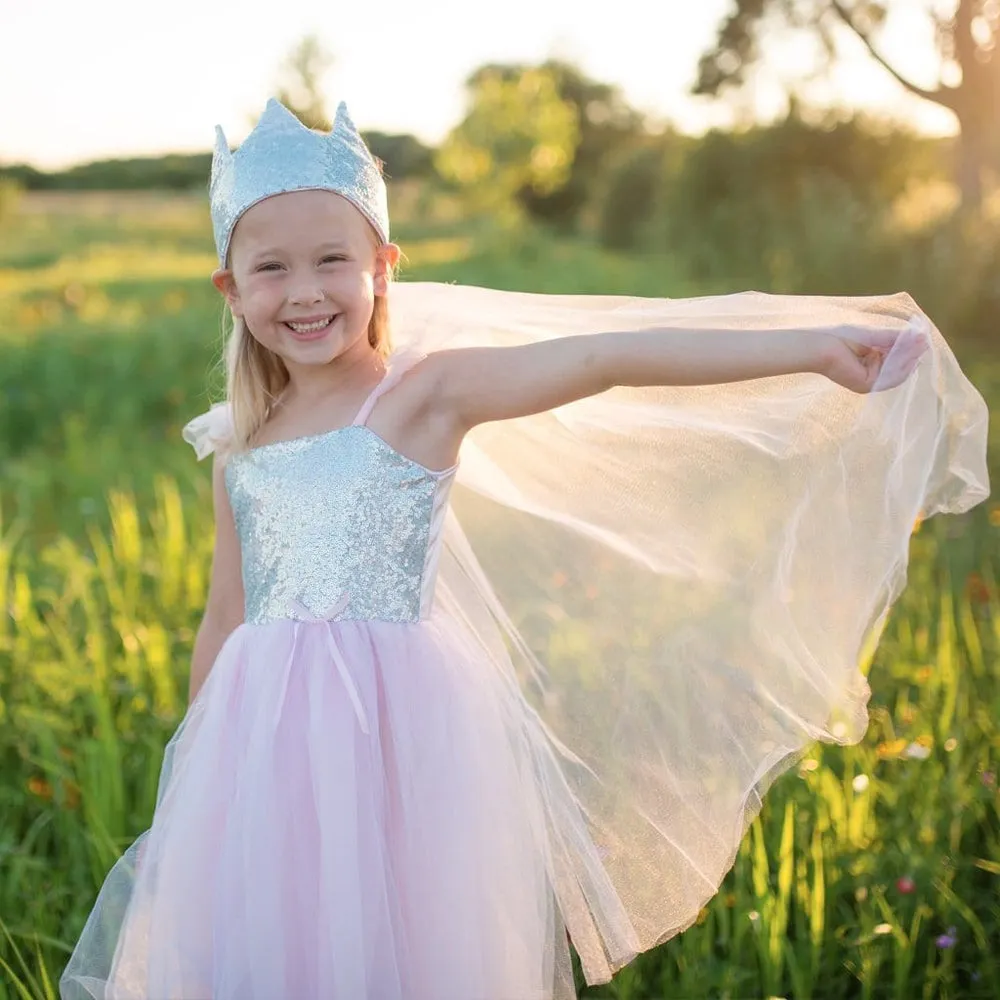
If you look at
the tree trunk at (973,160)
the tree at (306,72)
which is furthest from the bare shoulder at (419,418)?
the tree at (306,72)

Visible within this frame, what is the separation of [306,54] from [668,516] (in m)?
30.9

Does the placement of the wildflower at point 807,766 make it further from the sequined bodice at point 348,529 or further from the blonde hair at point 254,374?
the blonde hair at point 254,374

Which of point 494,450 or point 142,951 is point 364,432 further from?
point 142,951

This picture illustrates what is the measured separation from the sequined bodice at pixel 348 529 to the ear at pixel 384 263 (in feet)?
0.86


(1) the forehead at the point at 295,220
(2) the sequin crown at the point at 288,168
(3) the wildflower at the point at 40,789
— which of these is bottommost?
(3) the wildflower at the point at 40,789

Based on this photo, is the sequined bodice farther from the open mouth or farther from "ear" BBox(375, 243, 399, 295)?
"ear" BBox(375, 243, 399, 295)

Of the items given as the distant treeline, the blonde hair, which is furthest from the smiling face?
the distant treeline

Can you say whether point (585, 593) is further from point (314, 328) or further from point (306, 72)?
point (306, 72)

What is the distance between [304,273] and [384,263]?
0.17m

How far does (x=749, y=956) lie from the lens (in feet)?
7.91

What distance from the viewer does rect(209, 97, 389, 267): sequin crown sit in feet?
6.27

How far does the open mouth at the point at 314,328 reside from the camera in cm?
194

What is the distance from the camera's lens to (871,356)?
5.97 feet

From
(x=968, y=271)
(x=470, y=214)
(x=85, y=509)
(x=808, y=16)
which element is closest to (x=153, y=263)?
(x=808, y=16)
